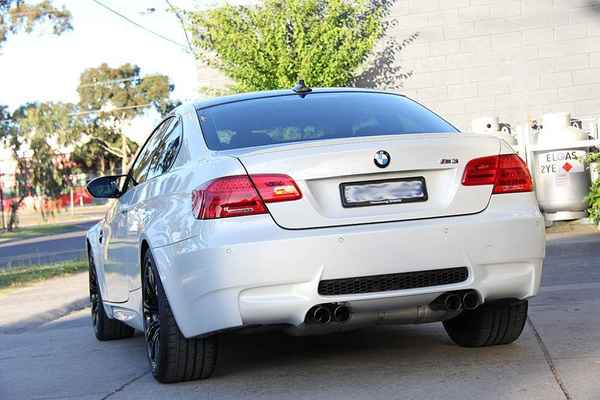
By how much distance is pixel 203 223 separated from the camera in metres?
5.50

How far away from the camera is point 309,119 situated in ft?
20.9

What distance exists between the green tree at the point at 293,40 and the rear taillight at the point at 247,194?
13688mm

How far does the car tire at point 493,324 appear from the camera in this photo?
637cm

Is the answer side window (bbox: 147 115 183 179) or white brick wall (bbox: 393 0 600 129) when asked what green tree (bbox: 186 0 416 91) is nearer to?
white brick wall (bbox: 393 0 600 129)

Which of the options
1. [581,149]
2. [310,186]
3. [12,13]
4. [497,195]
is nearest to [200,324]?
[310,186]

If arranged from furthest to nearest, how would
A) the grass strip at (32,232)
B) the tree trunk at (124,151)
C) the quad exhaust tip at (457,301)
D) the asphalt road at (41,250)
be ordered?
the tree trunk at (124,151) < the grass strip at (32,232) < the asphalt road at (41,250) < the quad exhaust tip at (457,301)

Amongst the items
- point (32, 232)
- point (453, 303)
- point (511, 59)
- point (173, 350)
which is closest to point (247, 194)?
point (173, 350)

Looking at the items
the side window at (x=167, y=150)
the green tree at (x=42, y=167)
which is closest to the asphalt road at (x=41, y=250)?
the green tree at (x=42, y=167)

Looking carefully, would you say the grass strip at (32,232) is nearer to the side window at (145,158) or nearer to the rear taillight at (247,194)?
the side window at (145,158)

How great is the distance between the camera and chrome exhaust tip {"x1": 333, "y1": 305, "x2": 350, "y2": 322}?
18.1 feet

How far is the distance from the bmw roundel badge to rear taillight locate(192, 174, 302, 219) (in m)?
0.42

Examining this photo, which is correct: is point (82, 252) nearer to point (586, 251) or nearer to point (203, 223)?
point (586, 251)

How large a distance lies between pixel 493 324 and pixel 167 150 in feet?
A: 7.02

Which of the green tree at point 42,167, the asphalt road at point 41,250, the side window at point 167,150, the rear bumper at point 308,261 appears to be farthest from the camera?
the green tree at point 42,167
